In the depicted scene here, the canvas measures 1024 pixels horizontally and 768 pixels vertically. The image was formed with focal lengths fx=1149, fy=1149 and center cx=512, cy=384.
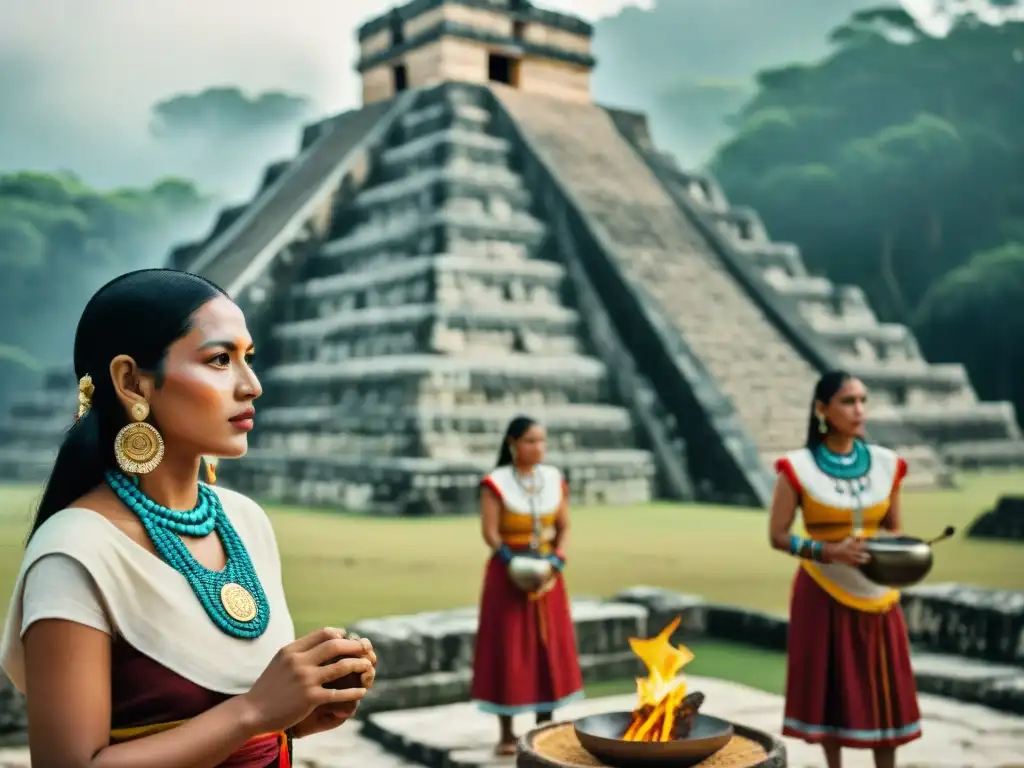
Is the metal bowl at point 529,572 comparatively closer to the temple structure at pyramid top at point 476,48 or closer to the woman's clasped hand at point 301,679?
the woman's clasped hand at point 301,679

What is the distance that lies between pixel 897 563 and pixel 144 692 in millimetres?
3387

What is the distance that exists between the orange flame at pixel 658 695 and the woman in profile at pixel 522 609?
1.76 m

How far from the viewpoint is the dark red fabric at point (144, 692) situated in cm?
188

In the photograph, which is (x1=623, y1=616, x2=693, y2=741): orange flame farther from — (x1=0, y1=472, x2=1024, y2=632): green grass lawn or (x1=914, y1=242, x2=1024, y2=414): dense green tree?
(x1=914, y1=242, x2=1024, y2=414): dense green tree

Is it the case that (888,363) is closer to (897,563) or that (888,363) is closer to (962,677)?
(962,677)

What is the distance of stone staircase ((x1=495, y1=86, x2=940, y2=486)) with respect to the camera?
17.9 metres

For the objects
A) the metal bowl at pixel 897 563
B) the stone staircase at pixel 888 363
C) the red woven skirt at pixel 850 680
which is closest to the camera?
the metal bowl at pixel 897 563

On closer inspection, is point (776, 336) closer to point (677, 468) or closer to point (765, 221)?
point (677, 468)

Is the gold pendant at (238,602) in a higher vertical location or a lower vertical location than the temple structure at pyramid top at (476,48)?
lower

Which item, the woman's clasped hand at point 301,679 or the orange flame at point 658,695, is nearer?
the woman's clasped hand at point 301,679

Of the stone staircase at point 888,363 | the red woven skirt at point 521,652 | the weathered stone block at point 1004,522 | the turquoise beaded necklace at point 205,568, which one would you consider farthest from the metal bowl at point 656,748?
the stone staircase at point 888,363

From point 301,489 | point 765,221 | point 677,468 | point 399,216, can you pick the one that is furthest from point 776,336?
point 765,221

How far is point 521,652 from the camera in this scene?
5.50m

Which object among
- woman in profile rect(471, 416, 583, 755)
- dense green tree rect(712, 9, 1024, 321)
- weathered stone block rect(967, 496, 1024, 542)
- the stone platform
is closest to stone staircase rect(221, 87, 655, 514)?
weathered stone block rect(967, 496, 1024, 542)
